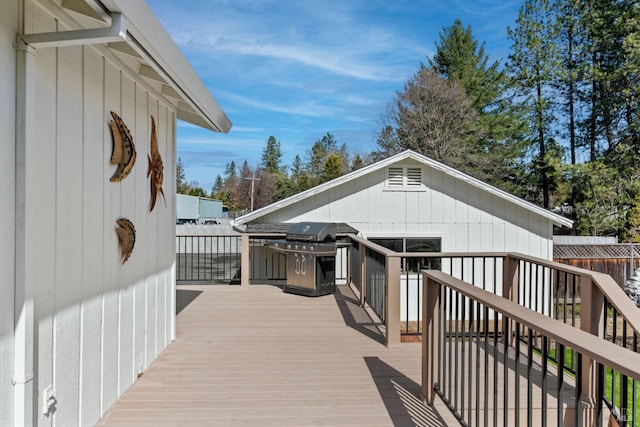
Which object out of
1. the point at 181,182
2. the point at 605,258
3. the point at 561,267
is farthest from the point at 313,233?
the point at 181,182

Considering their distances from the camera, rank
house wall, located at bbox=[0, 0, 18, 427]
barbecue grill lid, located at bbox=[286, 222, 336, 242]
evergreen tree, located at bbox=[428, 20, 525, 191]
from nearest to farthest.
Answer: house wall, located at bbox=[0, 0, 18, 427]
barbecue grill lid, located at bbox=[286, 222, 336, 242]
evergreen tree, located at bbox=[428, 20, 525, 191]

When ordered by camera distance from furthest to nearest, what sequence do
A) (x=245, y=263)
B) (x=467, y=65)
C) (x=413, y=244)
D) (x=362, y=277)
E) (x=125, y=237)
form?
1. (x=467, y=65)
2. (x=413, y=244)
3. (x=245, y=263)
4. (x=362, y=277)
5. (x=125, y=237)

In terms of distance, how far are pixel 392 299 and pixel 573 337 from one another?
8.48 ft

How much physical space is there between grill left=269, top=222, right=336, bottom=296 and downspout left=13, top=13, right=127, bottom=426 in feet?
14.5

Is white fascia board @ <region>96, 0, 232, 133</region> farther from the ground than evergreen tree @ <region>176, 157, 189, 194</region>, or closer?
closer

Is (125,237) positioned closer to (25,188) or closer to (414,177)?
(25,188)

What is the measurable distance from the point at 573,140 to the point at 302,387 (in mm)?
19407

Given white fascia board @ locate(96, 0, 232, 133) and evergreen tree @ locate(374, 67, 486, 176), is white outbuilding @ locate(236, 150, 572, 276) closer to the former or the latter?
white fascia board @ locate(96, 0, 232, 133)

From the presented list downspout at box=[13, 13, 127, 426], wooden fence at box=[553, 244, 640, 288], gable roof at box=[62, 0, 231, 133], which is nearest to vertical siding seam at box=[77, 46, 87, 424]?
gable roof at box=[62, 0, 231, 133]

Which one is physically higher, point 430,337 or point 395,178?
point 395,178

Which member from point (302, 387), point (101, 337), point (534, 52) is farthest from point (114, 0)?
point (534, 52)

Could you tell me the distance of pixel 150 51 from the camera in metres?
2.07

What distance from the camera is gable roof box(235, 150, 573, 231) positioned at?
8.82m

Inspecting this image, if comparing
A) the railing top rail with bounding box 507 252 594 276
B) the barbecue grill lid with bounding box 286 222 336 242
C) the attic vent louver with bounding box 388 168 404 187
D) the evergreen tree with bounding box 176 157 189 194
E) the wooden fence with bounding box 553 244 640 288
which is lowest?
the wooden fence with bounding box 553 244 640 288
